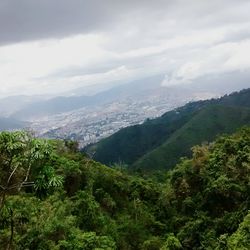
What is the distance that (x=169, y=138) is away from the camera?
572ft

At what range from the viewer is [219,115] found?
182 metres

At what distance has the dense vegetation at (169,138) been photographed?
15012 cm

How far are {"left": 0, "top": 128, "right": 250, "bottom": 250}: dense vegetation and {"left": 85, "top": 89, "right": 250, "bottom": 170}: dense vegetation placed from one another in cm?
8854

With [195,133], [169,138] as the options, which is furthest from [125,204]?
[169,138]

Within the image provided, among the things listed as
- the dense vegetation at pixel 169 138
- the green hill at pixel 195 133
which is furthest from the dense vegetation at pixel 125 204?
the dense vegetation at pixel 169 138

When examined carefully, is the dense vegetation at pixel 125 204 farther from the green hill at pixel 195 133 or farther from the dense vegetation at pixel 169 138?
the dense vegetation at pixel 169 138

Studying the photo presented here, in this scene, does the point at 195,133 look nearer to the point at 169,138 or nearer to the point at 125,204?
the point at 169,138

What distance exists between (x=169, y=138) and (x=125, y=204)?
124m

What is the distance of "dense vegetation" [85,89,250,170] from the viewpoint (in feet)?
493

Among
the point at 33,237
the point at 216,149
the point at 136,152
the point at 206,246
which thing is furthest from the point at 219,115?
the point at 33,237

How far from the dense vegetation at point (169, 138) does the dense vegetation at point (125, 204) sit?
88543 millimetres

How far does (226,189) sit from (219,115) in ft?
468

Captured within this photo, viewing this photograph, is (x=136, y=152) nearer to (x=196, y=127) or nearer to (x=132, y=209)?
(x=196, y=127)

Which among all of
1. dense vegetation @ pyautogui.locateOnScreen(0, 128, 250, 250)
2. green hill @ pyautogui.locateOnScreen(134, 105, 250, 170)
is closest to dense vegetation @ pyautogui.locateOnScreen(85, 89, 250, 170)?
green hill @ pyautogui.locateOnScreen(134, 105, 250, 170)
